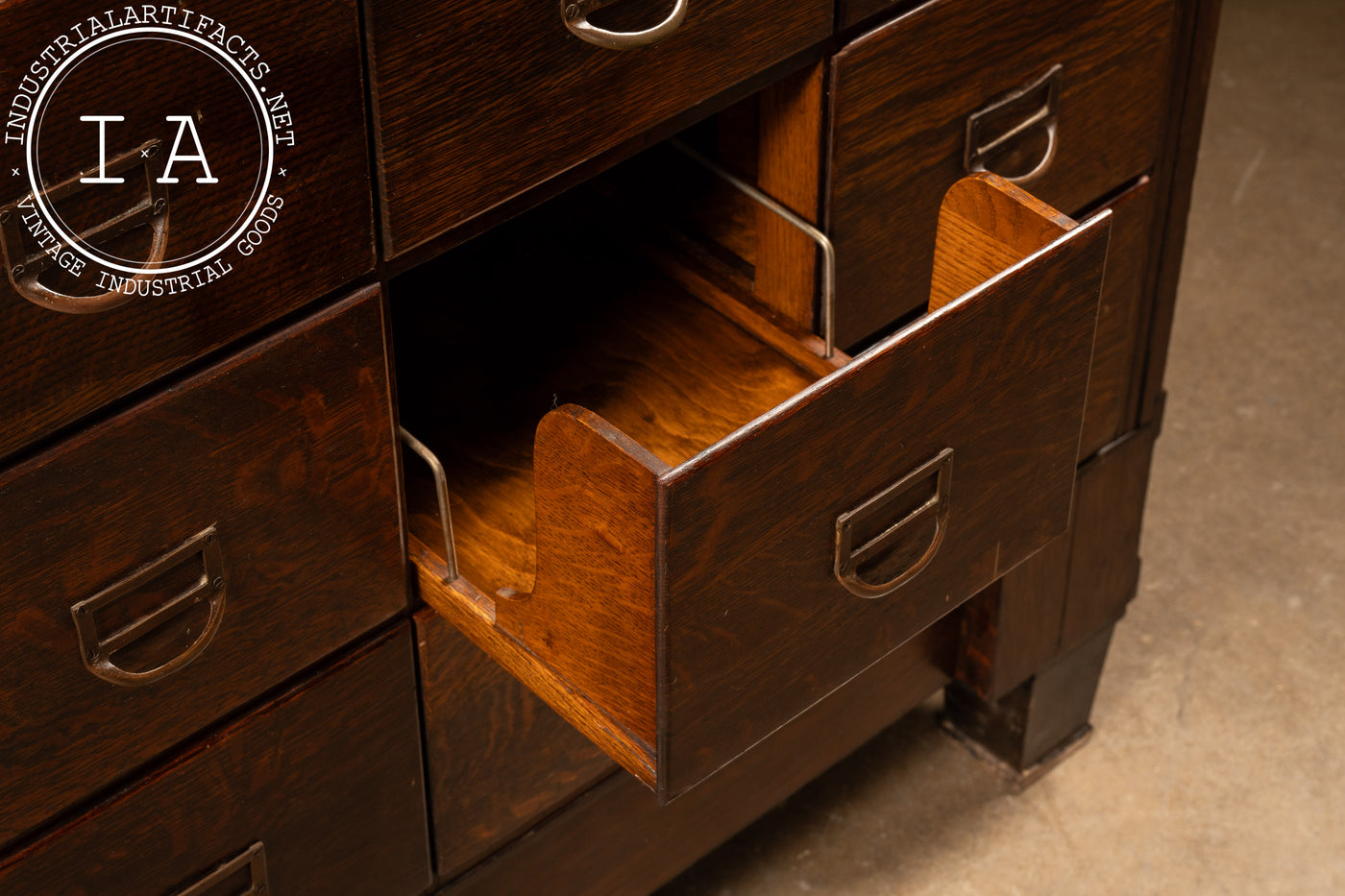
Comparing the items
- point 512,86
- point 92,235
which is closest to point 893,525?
point 512,86

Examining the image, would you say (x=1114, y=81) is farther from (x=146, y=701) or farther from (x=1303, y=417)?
(x=1303, y=417)

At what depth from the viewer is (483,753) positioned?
1.00 metres

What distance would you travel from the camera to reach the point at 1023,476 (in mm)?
890

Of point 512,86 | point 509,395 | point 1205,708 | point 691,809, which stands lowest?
point 1205,708

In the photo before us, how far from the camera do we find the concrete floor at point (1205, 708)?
1401mm

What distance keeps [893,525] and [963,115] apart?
26 centimetres

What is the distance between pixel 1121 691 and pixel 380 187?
97cm

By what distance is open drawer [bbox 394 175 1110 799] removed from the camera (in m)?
0.74

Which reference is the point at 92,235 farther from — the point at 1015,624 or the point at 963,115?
the point at 1015,624

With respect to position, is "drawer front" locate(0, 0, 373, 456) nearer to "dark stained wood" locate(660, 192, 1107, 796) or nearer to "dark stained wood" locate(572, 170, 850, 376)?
"dark stained wood" locate(660, 192, 1107, 796)

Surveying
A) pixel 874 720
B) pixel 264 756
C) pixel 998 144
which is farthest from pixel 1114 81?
pixel 264 756

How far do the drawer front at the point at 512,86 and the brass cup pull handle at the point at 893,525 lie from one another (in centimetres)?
19

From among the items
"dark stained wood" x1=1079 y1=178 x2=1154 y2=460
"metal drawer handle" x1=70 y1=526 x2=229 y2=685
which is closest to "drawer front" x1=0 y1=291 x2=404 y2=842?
"metal drawer handle" x1=70 y1=526 x2=229 y2=685

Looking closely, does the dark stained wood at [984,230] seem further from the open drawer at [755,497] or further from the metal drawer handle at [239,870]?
the metal drawer handle at [239,870]
